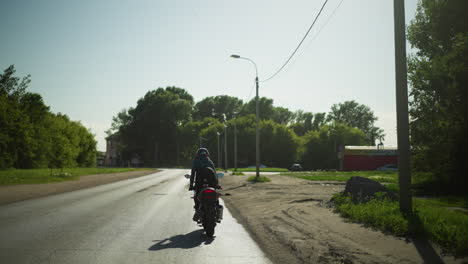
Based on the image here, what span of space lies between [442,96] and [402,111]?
49.4 ft

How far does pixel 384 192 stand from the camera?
10.9 meters

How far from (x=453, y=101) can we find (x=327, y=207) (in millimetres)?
12391

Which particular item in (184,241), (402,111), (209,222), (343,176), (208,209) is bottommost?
(343,176)

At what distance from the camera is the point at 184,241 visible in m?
7.08

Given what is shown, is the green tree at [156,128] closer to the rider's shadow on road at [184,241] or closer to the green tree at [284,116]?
the green tree at [284,116]

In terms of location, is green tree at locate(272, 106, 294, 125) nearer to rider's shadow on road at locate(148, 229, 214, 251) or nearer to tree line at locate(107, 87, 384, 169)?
tree line at locate(107, 87, 384, 169)

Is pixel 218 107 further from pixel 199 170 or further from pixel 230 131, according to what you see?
pixel 199 170

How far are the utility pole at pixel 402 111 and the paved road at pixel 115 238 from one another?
13.0 ft

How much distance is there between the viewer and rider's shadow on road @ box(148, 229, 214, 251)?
6.57m

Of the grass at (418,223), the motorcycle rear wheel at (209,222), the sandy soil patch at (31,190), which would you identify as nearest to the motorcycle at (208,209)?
the motorcycle rear wheel at (209,222)

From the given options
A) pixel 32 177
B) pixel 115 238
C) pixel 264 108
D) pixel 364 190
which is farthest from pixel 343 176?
pixel 264 108

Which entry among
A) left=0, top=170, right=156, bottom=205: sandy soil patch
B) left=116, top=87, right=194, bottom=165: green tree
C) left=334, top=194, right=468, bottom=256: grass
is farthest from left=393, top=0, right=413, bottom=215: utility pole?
left=116, top=87, right=194, bottom=165: green tree

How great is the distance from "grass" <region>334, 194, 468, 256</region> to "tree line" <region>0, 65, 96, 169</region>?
44.3m

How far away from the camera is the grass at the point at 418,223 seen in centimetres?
595
